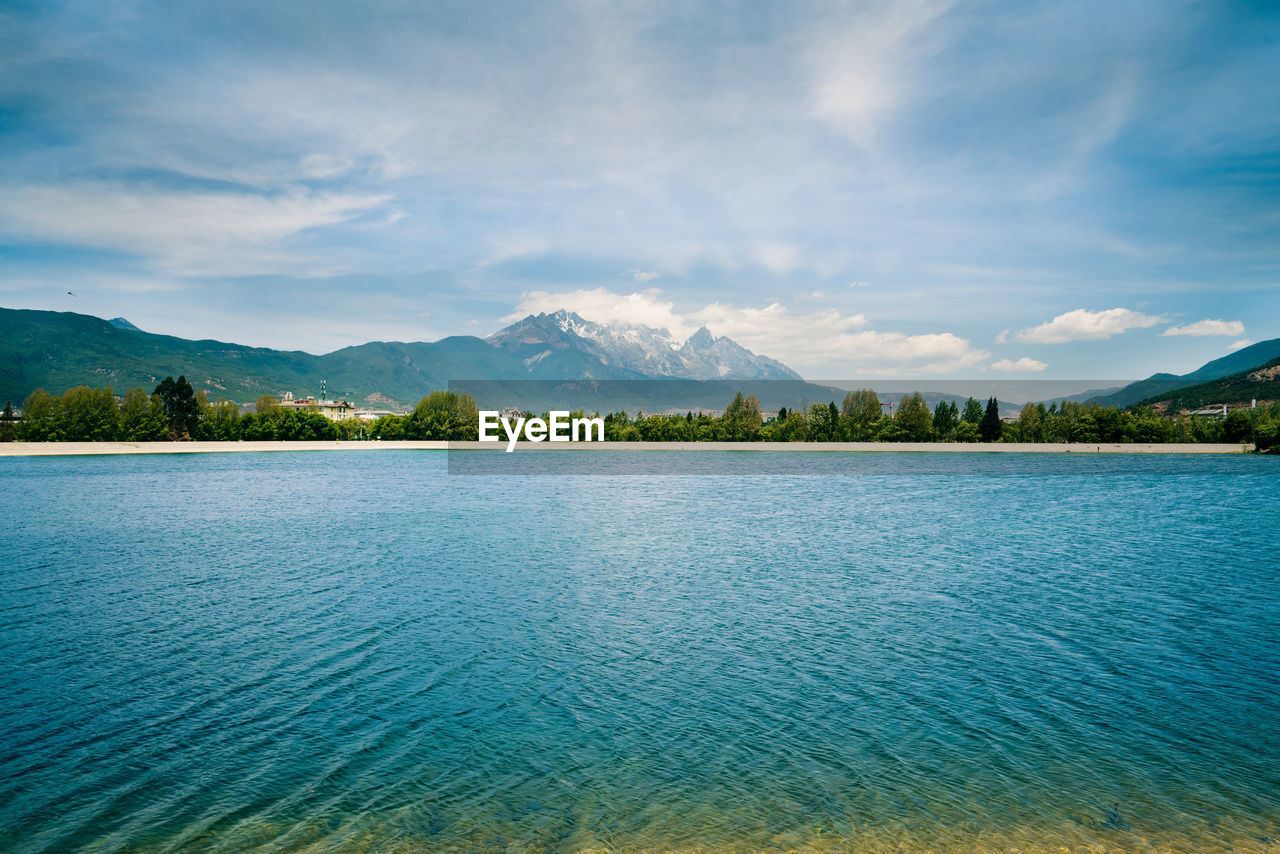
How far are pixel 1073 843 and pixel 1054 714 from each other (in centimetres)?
457

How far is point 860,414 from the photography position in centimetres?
16600

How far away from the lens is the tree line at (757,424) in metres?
130

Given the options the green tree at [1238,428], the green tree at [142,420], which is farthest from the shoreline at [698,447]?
the green tree at [142,420]

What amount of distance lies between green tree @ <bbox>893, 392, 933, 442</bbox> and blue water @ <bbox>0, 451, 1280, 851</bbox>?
136m

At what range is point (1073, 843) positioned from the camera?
831 centimetres

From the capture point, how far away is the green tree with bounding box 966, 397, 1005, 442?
16138 cm

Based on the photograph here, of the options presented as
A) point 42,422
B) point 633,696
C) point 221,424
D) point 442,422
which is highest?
point 442,422

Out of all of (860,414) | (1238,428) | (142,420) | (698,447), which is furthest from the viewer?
(698,447)

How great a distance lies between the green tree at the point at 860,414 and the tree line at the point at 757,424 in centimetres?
24

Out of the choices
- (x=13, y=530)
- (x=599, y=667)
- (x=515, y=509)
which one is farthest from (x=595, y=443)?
(x=599, y=667)

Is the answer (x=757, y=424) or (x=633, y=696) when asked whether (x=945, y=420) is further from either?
(x=633, y=696)

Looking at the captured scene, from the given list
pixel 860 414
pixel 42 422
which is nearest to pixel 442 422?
pixel 42 422

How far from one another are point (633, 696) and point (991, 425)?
17126 centimetres

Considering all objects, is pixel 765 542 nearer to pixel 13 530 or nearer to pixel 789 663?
pixel 789 663
